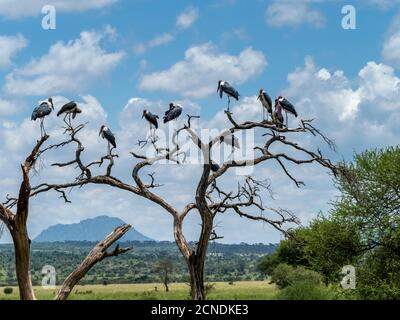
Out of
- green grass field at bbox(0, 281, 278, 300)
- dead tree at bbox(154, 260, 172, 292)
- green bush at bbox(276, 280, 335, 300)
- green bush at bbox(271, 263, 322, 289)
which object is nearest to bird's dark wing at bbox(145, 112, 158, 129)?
green bush at bbox(276, 280, 335, 300)

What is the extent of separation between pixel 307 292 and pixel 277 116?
19119mm

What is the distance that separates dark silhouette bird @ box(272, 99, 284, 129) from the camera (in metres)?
21.6

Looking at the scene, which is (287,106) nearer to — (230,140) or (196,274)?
(230,140)

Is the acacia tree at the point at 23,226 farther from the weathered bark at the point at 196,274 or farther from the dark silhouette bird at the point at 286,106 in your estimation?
the dark silhouette bird at the point at 286,106

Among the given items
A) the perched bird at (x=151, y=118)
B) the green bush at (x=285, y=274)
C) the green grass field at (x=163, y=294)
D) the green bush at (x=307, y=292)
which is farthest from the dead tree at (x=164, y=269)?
the perched bird at (x=151, y=118)

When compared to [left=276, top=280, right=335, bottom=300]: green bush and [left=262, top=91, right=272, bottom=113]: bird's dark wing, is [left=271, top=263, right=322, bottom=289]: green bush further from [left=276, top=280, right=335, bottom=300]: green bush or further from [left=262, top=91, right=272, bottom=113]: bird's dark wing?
[left=262, top=91, right=272, bottom=113]: bird's dark wing

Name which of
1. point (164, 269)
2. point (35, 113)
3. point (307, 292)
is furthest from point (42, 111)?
point (164, 269)

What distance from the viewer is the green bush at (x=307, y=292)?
36.4m

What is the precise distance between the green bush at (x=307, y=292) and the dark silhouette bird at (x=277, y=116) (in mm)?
14366

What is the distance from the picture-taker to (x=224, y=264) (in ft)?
486

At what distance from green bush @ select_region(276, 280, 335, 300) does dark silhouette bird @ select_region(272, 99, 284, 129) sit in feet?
47.1

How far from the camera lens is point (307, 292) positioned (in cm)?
3956
